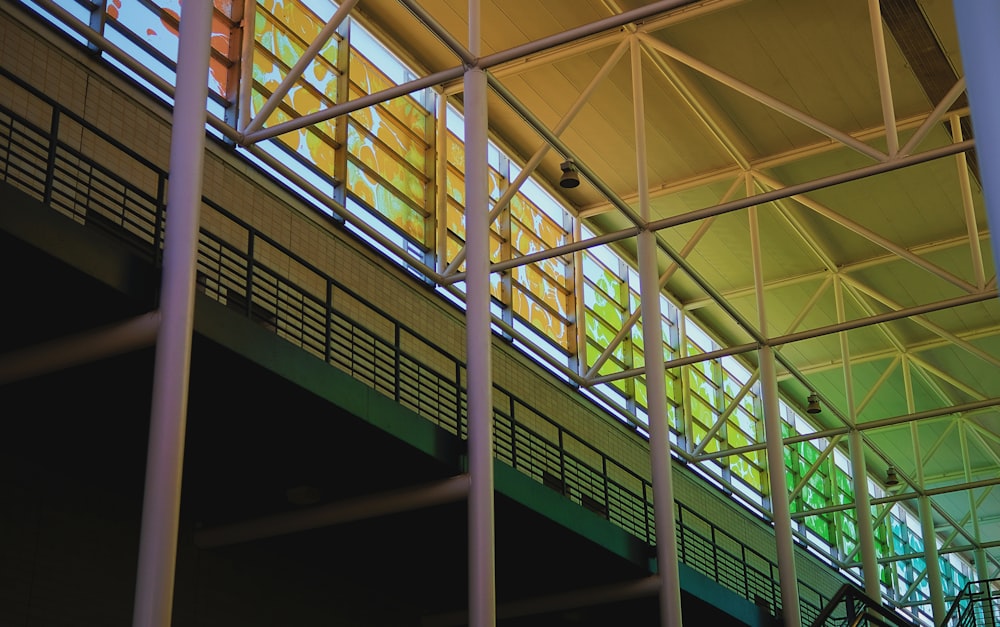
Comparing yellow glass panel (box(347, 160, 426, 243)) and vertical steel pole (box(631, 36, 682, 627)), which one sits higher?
yellow glass panel (box(347, 160, 426, 243))

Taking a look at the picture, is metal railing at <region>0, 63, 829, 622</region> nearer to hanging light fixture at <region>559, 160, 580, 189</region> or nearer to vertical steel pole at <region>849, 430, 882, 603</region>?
hanging light fixture at <region>559, 160, 580, 189</region>

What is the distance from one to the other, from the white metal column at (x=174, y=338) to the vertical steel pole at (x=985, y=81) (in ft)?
26.6

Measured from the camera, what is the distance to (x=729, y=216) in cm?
3047

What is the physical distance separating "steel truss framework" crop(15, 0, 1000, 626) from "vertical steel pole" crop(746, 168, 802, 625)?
5 cm

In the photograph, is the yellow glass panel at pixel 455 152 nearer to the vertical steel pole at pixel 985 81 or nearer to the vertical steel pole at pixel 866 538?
the vertical steel pole at pixel 866 538

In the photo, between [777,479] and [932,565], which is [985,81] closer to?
[777,479]

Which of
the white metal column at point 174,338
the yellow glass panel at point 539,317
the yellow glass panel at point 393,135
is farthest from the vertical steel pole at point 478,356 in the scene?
the yellow glass panel at point 539,317

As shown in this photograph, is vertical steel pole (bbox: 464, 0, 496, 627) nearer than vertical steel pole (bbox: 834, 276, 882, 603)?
Yes

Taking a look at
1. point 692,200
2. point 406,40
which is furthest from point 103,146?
point 692,200

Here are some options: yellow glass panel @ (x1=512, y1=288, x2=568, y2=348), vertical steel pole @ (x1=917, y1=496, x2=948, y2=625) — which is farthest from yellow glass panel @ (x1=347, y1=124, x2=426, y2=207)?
vertical steel pole @ (x1=917, y1=496, x2=948, y2=625)

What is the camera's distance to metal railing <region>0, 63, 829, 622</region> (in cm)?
1372

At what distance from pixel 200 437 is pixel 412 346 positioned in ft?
25.8

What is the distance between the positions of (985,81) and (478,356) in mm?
12098

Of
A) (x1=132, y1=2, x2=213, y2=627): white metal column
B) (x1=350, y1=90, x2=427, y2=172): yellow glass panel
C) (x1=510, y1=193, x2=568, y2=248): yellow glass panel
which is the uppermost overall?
(x1=510, y1=193, x2=568, y2=248): yellow glass panel
